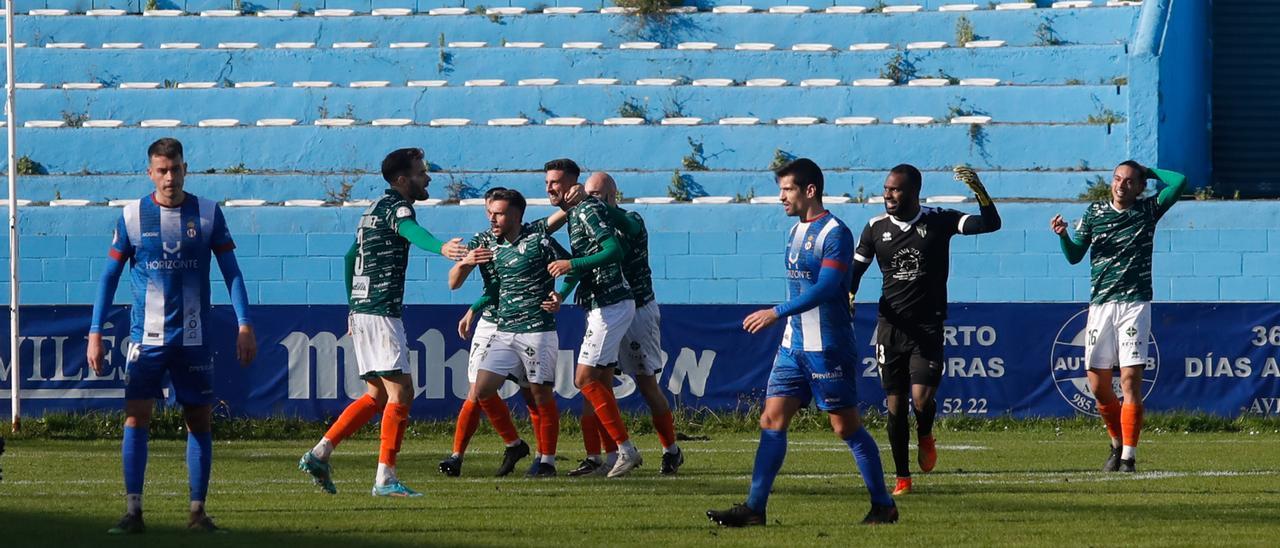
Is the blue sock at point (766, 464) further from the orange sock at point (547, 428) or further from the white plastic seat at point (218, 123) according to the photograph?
the white plastic seat at point (218, 123)

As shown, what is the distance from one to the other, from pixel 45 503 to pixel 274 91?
1624 centimetres

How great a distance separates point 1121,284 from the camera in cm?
1194

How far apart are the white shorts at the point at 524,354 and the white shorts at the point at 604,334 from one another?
0.82ft

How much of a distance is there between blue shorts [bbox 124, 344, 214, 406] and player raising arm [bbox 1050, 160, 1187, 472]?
6182 mm

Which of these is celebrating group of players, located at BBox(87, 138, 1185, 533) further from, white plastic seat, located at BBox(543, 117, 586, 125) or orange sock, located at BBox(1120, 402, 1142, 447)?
white plastic seat, located at BBox(543, 117, 586, 125)

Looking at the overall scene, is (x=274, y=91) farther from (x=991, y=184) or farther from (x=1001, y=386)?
(x=1001, y=386)

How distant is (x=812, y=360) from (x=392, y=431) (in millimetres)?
2939

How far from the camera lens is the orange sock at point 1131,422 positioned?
11.6 meters

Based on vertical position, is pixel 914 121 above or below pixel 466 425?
above

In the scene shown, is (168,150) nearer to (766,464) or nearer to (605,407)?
(766,464)

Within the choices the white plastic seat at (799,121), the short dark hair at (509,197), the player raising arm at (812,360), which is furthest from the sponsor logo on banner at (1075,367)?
the player raising arm at (812,360)

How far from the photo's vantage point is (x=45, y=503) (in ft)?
31.6

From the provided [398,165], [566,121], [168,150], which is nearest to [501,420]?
[398,165]

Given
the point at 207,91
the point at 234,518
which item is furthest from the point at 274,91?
the point at 234,518
